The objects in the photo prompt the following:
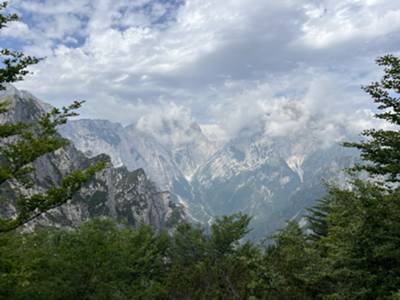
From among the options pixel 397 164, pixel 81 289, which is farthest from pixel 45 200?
pixel 81 289

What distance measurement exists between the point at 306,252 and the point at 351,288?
22.9 feet

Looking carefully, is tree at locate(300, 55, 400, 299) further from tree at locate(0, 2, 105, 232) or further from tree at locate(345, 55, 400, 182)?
tree at locate(0, 2, 105, 232)

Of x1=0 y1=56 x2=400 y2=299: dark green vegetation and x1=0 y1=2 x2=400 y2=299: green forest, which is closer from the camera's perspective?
x1=0 y1=2 x2=400 y2=299: green forest

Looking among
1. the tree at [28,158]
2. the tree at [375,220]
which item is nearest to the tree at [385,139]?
the tree at [375,220]

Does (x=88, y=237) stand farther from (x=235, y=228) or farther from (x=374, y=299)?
(x=235, y=228)

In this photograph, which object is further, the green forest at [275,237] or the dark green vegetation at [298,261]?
the dark green vegetation at [298,261]

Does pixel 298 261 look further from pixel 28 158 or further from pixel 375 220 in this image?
pixel 28 158

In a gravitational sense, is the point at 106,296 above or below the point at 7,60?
below

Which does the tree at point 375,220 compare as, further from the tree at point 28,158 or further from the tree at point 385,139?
the tree at point 28,158

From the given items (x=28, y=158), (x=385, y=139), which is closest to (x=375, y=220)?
(x=385, y=139)

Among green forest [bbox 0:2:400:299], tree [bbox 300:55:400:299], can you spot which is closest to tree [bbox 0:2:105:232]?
green forest [bbox 0:2:400:299]

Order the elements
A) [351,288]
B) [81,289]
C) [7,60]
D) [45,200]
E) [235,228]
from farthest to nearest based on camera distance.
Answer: [235,228] < [81,289] < [351,288] < [7,60] < [45,200]

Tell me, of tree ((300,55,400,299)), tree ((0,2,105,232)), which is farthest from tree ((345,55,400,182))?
tree ((0,2,105,232))

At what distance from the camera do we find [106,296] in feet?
109
